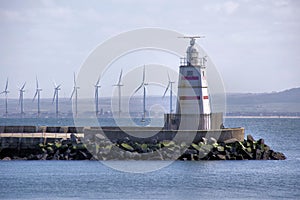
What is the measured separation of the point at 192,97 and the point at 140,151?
15.7 feet

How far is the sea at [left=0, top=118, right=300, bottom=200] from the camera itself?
38.5 m

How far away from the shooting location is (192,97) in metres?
51.8

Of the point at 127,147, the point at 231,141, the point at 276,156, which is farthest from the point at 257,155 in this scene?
the point at 127,147

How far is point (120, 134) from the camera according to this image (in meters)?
51.4

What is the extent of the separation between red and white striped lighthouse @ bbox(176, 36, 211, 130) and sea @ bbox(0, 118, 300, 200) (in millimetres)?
3637

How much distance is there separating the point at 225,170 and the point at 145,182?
5659mm

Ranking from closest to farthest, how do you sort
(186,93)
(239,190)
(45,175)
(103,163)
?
(239,190)
(45,175)
(103,163)
(186,93)

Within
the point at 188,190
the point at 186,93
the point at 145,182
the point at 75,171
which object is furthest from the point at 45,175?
the point at 186,93

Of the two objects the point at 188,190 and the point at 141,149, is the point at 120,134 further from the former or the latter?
the point at 188,190

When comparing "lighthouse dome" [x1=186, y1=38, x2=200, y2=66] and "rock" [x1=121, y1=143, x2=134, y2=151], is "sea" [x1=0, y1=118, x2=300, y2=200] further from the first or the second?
"lighthouse dome" [x1=186, y1=38, x2=200, y2=66]

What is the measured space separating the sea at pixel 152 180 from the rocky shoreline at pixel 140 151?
2.42 ft

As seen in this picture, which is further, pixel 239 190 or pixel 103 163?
pixel 103 163

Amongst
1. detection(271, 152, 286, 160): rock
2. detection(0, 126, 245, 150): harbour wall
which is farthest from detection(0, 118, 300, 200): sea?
detection(0, 126, 245, 150): harbour wall

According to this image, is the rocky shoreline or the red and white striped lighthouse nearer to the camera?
the rocky shoreline
